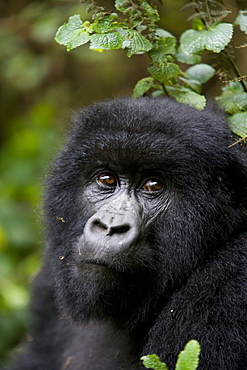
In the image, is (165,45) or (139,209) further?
(165,45)

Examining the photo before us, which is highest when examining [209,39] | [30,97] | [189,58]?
[209,39]

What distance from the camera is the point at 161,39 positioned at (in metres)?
3.35

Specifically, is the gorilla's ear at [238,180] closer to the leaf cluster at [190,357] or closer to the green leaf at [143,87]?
the green leaf at [143,87]

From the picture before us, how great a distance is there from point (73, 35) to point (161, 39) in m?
0.60

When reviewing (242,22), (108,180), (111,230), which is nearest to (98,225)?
(111,230)

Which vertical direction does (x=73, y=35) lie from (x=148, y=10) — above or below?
below

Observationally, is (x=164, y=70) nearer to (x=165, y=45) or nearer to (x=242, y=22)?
(x=165, y=45)

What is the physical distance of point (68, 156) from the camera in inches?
130

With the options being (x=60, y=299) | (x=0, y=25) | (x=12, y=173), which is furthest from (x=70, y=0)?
(x=60, y=299)

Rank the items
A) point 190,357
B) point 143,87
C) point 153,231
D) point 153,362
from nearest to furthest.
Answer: point 190,357
point 153,362
point 153,231
point 143,87

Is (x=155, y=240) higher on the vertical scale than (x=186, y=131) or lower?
lower

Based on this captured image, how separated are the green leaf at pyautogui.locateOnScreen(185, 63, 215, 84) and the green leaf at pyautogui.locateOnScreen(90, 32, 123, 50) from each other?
0.86 m

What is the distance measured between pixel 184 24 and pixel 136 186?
4.29m

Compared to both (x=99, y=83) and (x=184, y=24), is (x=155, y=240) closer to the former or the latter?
(x=184, y=24)
